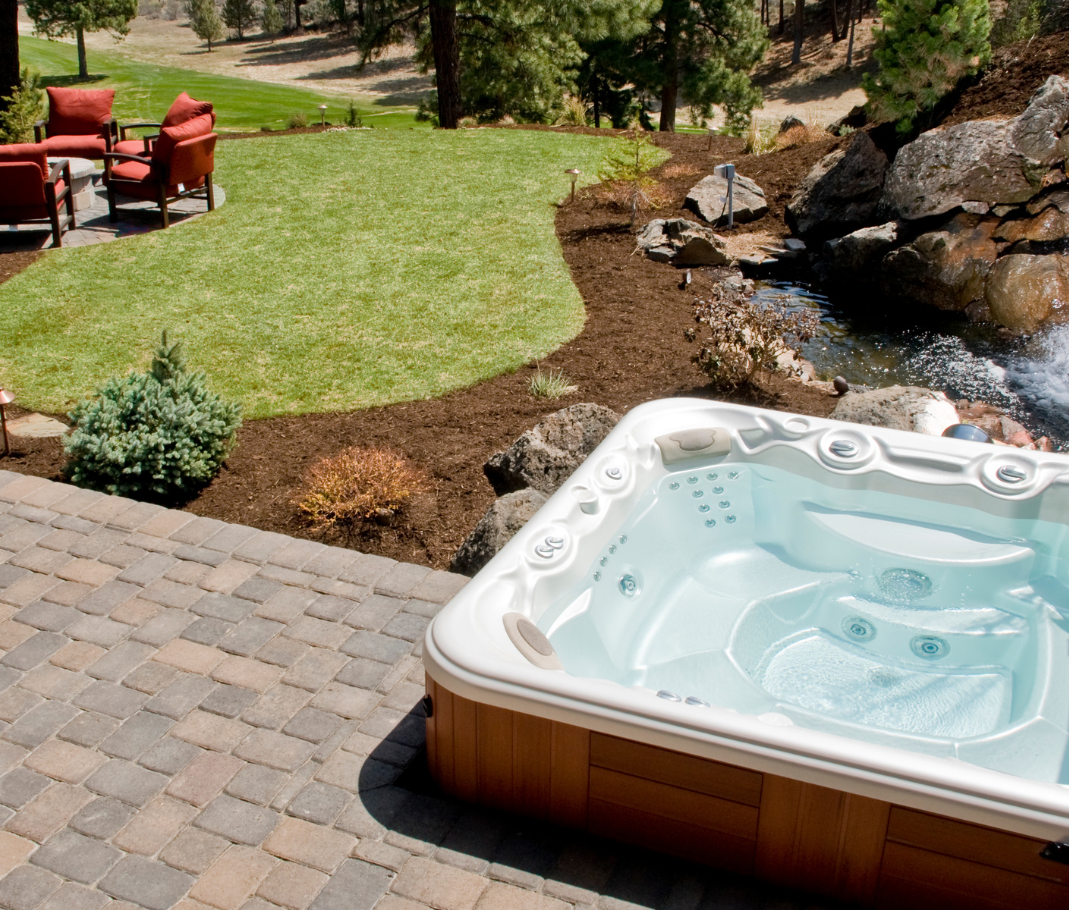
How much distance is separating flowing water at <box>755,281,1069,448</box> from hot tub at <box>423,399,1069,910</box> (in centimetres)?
259

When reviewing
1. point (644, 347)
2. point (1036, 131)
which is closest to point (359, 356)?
point (644, 347)

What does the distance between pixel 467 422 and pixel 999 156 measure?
20.4 feet

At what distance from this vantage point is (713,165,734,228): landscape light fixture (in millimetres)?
9602

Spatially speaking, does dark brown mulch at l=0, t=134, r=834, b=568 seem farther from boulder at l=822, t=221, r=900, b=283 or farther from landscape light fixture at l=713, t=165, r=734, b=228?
boulder at l=822, t=221, r=900, b=283

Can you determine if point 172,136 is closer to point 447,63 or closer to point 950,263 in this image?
point 950,263

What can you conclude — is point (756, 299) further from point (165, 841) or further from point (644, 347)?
point (165, 841)

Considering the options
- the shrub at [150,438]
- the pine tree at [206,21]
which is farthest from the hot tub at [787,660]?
the pine tree at [206,21]

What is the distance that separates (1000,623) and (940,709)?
2.49ft

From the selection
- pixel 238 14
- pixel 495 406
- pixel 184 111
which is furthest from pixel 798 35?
pixel 495 406

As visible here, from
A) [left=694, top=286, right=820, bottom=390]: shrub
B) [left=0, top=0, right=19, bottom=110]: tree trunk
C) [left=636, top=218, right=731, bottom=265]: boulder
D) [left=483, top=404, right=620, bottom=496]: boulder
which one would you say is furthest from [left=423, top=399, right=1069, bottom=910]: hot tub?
[left=0, top=0, right=19, bottom=110]: tree trunk

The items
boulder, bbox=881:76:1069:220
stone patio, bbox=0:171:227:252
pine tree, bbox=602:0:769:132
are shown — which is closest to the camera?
boulder, bbox=881:76:1069:220

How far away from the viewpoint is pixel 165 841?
10.2ft

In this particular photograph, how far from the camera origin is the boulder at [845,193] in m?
10.3

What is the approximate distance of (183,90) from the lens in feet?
92.2
